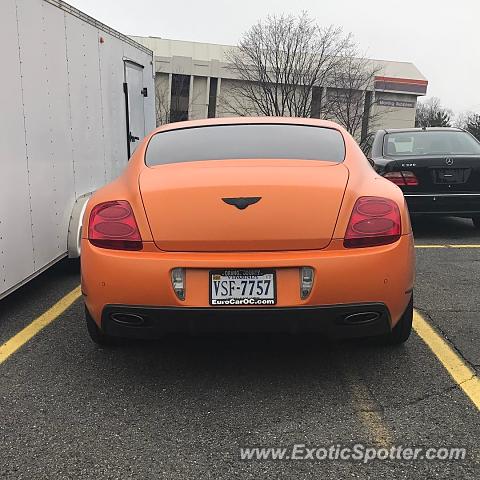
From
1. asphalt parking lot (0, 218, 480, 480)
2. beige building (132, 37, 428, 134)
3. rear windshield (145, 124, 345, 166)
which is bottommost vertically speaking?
asphalt parking lot (0, 218, 480, 480)

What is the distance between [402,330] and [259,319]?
3.80 ft

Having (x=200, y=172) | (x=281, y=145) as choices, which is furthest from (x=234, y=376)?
(x=281, y=145)

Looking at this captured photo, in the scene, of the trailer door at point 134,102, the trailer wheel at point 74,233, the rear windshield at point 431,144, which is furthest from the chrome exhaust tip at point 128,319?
the rear windshield at point 431,144

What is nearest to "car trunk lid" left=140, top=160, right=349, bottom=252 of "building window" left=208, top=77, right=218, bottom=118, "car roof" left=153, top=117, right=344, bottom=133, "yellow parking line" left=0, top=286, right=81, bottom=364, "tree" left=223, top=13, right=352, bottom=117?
"car roof" left=153, top=117, right=344, bottom=133

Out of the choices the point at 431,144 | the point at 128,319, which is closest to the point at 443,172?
the point at 431,144

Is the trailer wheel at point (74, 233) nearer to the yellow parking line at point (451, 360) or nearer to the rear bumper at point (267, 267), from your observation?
the rear bumper at point (267, 267)

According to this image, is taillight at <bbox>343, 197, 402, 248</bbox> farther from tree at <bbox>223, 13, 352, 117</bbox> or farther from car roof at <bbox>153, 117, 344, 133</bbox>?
tree at <bbox>223, 13, 352, 117</bbox>

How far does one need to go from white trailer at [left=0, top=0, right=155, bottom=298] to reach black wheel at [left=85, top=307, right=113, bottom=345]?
107 cm

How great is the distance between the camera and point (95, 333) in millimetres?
3328

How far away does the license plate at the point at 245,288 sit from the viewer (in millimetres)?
2678

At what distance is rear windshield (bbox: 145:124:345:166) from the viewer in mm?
3266

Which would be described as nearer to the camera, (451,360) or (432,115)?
(451,360)

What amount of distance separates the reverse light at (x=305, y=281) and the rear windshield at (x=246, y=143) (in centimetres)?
82

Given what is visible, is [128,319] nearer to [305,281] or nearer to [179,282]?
[179,282]
